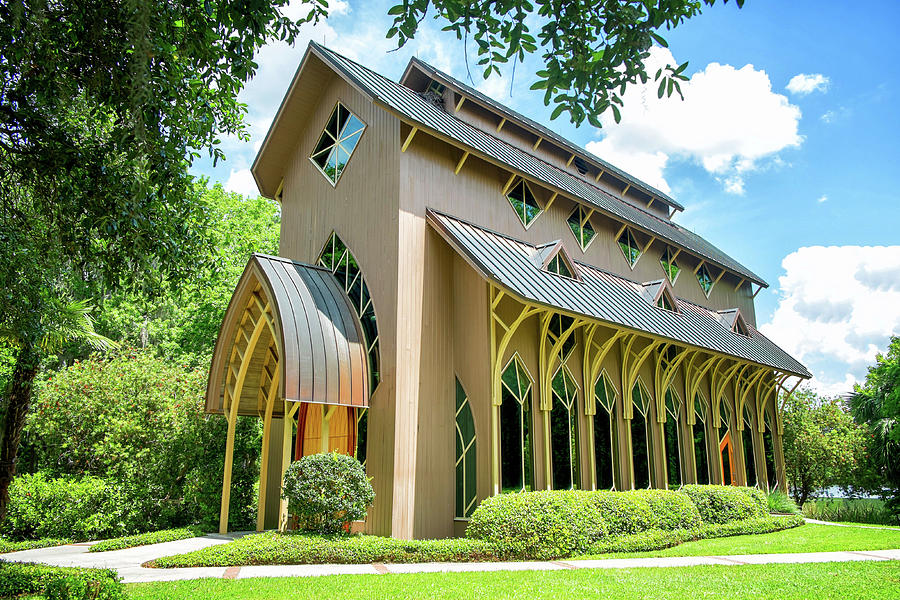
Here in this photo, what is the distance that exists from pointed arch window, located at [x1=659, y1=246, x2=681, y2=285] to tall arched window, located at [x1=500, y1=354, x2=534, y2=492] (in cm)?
1081

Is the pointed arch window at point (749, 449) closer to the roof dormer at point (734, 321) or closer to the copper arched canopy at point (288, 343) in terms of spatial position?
the roof dormer at point (734, 321)

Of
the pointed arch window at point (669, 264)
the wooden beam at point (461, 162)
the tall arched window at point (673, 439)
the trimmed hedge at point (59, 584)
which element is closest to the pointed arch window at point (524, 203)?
the wooden beam at point (461, 162)

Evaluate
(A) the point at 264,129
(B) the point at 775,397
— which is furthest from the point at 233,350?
(B) the point at 775,397

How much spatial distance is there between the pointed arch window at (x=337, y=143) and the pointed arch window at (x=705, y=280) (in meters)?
15.4

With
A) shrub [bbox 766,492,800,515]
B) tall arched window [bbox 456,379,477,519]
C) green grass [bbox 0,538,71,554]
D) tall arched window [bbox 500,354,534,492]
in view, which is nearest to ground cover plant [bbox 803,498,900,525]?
shrub [bbox 766,492,800,515]

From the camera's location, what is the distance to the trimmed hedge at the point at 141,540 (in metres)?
12.3

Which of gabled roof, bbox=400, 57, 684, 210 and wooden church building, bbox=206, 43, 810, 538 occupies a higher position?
gabled roof, bbox=400, 57, 684, 210

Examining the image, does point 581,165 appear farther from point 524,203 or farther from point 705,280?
point 524,203

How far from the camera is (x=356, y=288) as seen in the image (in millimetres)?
14891

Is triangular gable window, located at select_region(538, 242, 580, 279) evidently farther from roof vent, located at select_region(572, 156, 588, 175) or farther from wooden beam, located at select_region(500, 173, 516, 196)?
roof vent, located at select_region(572, 156, 588, 175)

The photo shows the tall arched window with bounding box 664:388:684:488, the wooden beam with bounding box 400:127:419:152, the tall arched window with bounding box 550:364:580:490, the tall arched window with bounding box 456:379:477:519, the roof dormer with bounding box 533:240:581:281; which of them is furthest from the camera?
the tall arched window with bounding box 664:388:684:488

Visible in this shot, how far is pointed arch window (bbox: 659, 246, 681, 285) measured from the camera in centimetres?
2272

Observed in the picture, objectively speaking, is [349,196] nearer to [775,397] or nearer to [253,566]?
[253,566]

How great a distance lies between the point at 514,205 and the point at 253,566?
10.9 meters
